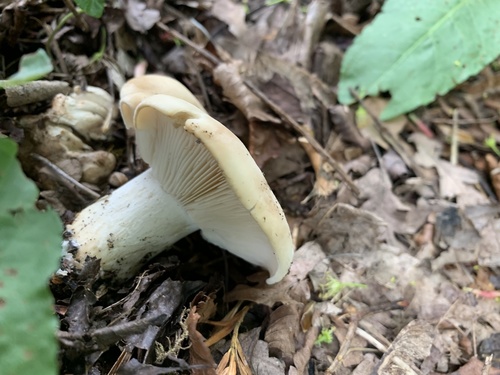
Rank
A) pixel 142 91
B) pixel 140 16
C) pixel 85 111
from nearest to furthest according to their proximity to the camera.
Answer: pixel 142 91, pixel 85 111, pixel 140 16

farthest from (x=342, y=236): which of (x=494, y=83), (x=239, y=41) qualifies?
(x=494, y=83)

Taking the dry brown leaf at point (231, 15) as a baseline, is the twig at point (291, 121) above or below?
below

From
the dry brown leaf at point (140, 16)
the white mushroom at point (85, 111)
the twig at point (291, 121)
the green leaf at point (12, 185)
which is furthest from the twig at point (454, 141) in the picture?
the green leaf at point (12, 185)

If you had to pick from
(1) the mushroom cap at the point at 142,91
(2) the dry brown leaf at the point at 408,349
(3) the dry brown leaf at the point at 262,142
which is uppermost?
(1) the mushroom cap at the point at 142,91

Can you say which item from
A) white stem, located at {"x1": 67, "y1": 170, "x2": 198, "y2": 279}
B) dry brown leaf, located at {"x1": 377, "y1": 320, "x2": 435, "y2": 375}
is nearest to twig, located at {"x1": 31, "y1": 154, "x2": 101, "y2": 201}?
white stem, located at {"x1": 67, "y1": 170, "x2": 198, "y2": 279}

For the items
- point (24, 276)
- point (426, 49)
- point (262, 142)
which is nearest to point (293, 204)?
point (262, 142)

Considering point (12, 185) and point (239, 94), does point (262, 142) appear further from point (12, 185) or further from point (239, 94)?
point (12, 185)

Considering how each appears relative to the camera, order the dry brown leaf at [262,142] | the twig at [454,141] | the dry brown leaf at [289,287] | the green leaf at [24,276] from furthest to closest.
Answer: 1. the twig at [454,141]
2. the dry brown leaf at [262,142]
3. the dry brown leaf at [289,287]
4. the green leaf at [24,276]

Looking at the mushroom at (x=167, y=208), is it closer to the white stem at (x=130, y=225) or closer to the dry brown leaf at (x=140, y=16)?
the white stem at (x=130, y=225)
